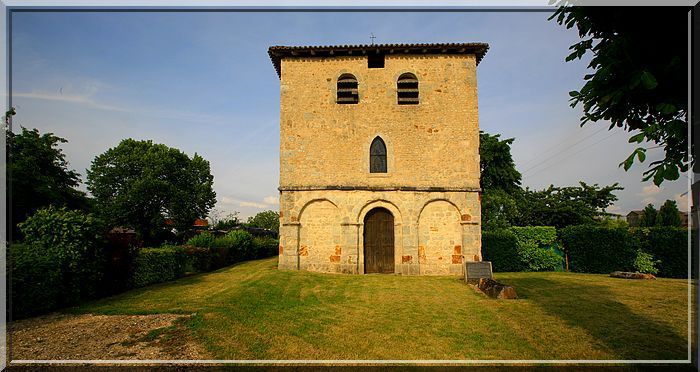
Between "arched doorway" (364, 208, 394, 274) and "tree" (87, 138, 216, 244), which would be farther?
"tree" (87, 138, 216, 244)

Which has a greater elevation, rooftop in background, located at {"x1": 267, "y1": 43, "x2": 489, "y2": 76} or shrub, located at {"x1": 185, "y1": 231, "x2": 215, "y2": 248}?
rooftop in background, located at {"x1": 267, "y1": 43, "x2": 489, "y2": 76}

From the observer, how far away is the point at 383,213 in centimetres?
1511

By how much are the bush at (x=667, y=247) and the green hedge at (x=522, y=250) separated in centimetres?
374

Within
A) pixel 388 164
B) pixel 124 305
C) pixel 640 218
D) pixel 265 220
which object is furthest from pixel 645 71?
pixel 265 220

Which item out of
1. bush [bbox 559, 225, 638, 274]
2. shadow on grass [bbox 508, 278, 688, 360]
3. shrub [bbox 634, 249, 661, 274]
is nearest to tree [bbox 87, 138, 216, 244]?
shadow on grass [bbox 508, 278, 688, 360]

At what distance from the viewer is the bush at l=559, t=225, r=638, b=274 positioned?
16.5 metres

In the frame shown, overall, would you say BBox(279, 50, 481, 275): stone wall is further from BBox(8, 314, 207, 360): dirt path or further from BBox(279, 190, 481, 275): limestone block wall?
BBox(8, 314, 207, 360): dirt path

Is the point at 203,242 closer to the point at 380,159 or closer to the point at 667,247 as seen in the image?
the point at 380,159

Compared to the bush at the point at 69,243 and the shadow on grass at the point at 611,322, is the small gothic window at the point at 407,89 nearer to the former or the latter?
the shadow on grass at the point at 611,322

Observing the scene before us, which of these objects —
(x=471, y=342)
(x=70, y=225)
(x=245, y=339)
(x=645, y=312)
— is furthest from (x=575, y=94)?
(x=70, y=225)

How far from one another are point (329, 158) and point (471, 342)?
414 inches

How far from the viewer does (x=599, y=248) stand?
55.6 ft

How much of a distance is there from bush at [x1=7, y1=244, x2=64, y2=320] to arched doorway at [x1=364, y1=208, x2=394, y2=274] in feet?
33.9

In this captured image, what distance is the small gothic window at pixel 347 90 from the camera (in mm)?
15547
